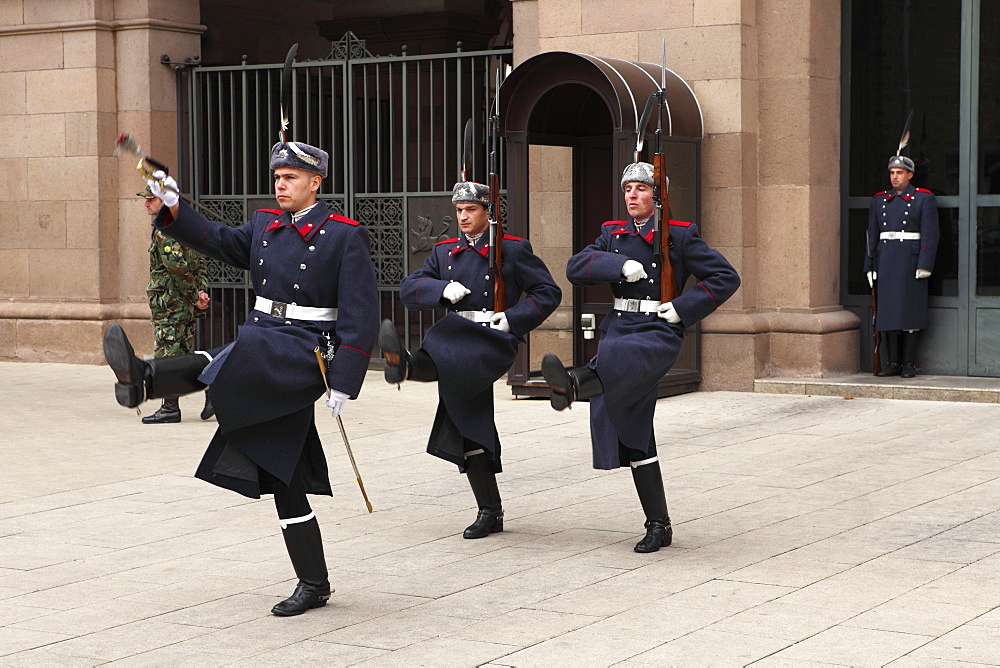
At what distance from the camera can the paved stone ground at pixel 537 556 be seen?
490 centimetres

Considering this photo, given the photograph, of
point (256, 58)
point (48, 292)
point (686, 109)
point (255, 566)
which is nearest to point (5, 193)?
point (48, 292)

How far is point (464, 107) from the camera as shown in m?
14.6

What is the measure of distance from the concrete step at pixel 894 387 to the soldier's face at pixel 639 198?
5.28 metres

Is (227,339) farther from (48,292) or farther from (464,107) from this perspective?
(464,107)

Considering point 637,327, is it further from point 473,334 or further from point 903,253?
point 903,253

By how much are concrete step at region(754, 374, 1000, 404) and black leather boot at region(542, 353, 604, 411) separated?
562 centimetres

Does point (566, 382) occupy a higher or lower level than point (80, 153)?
lower

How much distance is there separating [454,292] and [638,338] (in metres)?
0.93

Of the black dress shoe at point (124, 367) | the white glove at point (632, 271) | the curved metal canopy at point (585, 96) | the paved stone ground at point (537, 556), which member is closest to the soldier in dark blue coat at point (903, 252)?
the curved metal canopy at point (585, 96)

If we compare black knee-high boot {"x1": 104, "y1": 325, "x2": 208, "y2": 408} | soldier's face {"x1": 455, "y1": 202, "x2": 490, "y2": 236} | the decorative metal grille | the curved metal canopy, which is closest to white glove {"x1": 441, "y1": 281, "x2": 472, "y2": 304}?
soldier's face {"x1": 455, "y1": 202, "x2": 490, "y2": 236}

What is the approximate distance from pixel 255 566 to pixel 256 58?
1242 cm

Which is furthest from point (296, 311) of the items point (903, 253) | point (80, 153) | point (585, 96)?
point (80, 153)

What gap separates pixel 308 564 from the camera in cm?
543

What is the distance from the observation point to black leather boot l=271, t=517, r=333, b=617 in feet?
17.7
